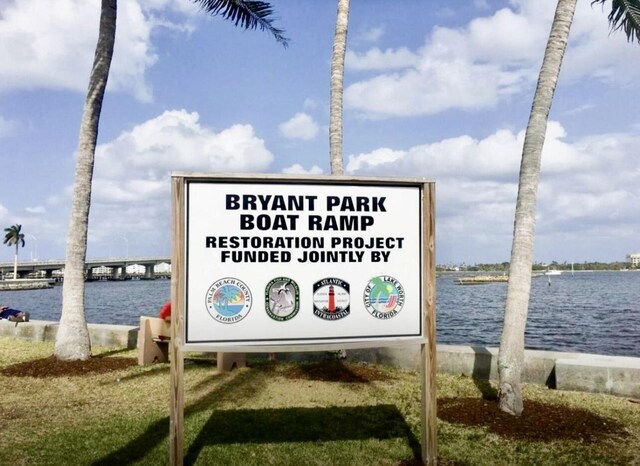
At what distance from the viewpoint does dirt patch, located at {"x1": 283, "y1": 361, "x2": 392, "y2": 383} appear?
9.80 meters

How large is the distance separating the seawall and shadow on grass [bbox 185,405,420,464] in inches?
104

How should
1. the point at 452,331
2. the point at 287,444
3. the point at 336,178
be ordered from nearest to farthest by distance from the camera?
the point at 336,178, the point at 287,444, the point at 452,331

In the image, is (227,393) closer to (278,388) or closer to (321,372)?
(278,388)

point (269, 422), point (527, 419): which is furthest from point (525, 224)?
point (269, 422)

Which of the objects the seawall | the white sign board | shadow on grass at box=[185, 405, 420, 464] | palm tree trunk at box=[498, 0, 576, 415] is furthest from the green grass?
the white sign board

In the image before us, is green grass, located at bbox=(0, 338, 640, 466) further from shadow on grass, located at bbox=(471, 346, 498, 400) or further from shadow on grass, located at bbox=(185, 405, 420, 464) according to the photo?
shadow on grass, located at bbox=(471, 346, 498, 400)

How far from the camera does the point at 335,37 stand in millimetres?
12344

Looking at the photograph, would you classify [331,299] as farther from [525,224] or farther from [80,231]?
[80,231]

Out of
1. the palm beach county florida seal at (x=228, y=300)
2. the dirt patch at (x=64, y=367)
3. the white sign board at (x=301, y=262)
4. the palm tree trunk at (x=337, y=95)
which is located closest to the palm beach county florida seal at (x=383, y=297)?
the white sign board at (x=301, y=262)

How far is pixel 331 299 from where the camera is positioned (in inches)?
223

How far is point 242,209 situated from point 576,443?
14.6ft

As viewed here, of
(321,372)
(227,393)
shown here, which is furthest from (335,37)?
(227,393)

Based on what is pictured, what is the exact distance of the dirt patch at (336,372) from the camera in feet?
32.2

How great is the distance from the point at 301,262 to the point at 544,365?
566 cm
